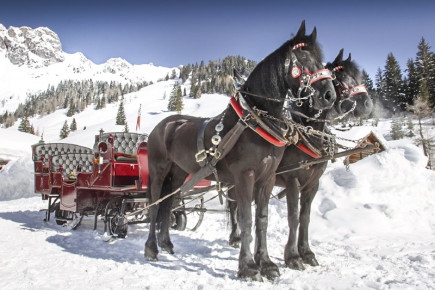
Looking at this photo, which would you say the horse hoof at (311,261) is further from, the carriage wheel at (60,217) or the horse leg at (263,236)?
the carriage wheel at (60,217)

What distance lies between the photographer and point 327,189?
8.89m

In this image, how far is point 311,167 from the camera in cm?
507

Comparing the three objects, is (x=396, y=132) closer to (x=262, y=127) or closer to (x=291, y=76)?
(x=291, y=76)

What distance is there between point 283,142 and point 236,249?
2788 mm

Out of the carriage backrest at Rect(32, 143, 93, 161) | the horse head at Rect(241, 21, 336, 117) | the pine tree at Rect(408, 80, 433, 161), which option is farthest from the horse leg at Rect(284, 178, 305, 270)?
the pine tree at Rect(408, 80, 433, 161)

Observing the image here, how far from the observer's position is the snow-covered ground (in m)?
3.74

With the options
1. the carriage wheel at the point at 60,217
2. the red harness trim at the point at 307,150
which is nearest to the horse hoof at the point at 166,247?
the red harness trim at the point at 307,150

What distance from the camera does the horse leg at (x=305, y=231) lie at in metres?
4.75

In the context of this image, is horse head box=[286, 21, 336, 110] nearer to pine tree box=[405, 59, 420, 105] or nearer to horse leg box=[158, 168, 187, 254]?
horse leg box=[158, 168, 187, 254]

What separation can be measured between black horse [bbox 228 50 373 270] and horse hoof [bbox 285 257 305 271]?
6cm

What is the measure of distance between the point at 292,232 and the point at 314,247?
150 centimetres

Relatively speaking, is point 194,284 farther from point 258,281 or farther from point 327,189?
point 327,189

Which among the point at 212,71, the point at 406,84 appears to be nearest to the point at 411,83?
the point at 406,84

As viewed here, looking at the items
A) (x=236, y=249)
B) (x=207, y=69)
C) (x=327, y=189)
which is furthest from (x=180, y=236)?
(x=207, y=69)
